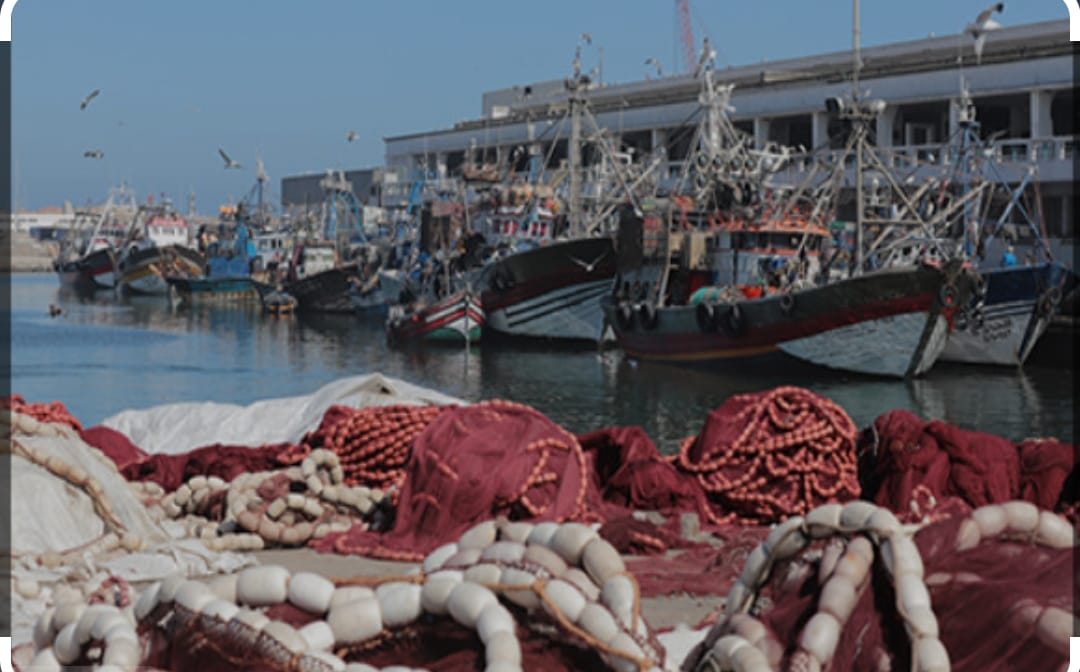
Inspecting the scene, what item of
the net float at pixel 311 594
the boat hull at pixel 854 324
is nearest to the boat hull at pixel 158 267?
the boat hull at pixel 854 324

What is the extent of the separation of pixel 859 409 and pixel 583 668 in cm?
1912

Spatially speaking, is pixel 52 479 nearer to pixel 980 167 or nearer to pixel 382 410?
pixel 382 410

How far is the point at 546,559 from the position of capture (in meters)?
3.17

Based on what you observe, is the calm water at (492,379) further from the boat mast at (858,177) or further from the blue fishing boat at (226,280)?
the blue fishing boat at (226,280)

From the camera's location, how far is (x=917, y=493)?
239 inches

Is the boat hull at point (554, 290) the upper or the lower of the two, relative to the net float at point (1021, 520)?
upper

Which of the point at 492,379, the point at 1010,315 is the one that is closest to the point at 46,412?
the point at 492,379

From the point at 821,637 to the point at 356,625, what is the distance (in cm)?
102

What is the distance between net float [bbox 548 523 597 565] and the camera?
3230 millimetres

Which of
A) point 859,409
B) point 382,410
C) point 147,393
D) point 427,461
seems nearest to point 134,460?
point 382,410

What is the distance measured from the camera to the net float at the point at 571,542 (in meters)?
3.23

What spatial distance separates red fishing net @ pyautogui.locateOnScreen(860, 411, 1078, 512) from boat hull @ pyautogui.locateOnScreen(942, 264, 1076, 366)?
19.4 m

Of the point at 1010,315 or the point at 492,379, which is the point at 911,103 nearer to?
the point at 1010,315

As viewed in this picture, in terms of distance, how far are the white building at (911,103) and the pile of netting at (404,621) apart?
89.0 ft
